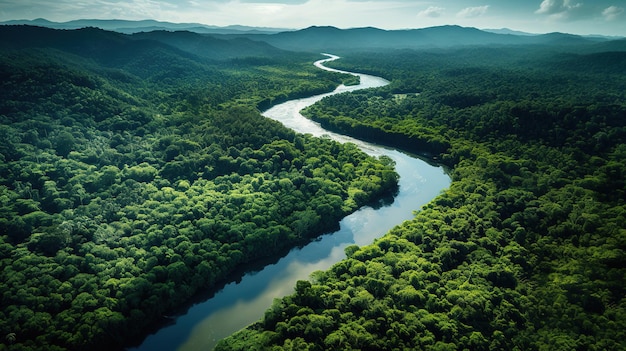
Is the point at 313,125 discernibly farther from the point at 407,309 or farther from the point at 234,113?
the point at 407,309

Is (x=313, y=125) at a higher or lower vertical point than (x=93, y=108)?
lower

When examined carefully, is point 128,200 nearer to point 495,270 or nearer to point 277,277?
point 277,277

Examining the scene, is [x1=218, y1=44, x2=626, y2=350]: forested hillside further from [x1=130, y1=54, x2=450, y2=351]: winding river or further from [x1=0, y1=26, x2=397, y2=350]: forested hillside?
[x1=0, y1=26, x2=397, y2=350]: forested hillside

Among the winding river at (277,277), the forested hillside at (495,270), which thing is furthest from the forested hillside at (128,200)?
the forested hillside at (495,270)

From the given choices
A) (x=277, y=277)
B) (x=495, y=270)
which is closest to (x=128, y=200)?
(x=277, y=277)

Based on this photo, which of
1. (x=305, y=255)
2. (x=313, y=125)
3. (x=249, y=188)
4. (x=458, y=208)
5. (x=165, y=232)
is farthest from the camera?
(x=313, y=125)

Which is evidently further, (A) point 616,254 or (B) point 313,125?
(B) point 313,125

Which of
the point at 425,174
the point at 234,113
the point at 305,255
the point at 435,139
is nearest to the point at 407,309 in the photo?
the point at 305,255
